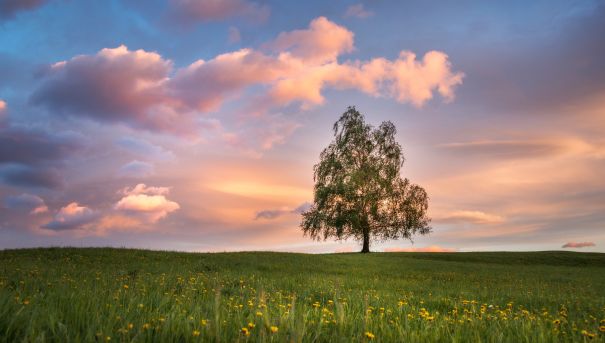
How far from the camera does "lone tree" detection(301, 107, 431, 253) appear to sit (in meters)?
46.8

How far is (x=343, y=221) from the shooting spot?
46812mm

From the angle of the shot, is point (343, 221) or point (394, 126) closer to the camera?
point (343, 221)

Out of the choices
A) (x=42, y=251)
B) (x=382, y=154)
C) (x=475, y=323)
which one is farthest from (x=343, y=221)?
(x=475, y=323)

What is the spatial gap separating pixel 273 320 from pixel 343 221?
4270cm

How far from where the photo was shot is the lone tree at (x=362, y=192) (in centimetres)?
4681

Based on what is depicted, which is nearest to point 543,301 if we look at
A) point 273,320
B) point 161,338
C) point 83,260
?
point 273,320

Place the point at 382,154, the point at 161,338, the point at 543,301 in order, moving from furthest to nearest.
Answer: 1. the point at 382,154
2. the point at 543,301
3. the point at 161,338

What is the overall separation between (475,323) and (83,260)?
21.3m

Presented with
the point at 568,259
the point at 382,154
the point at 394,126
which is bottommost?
the point at 568,259

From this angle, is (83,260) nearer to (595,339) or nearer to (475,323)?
(475,323)

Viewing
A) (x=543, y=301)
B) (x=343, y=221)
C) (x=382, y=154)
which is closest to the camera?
(x=543, y=301)

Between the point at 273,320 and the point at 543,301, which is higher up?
the point at 273,320

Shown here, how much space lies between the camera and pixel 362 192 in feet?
155

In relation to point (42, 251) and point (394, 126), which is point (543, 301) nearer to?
point (42, 251)
